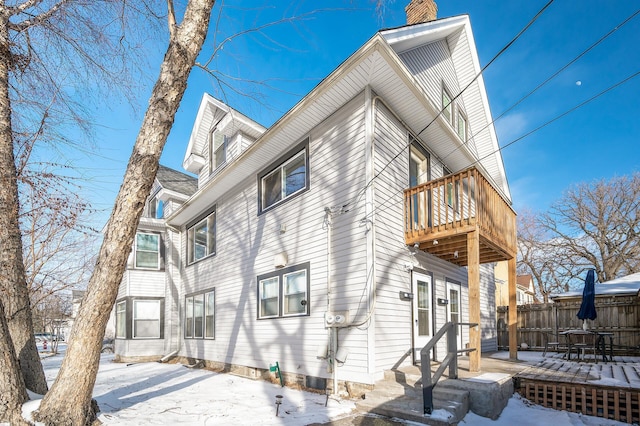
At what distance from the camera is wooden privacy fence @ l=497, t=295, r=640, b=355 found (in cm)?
1013

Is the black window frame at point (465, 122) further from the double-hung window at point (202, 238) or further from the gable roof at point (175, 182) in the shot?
the gable roof at point (175, 182)

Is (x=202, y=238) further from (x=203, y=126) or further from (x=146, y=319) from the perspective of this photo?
(x=203, y=126)

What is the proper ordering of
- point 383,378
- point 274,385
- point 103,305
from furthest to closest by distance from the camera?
point 274,385 → point 383,378 → point 103,305

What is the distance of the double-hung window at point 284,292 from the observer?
7527mm

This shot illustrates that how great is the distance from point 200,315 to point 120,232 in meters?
7.99

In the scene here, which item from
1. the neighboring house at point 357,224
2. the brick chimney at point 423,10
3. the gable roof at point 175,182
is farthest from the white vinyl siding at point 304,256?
the brick chimney at point 423,10

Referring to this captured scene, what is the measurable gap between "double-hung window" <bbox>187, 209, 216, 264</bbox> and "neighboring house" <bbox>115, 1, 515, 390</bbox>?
0.24 ft

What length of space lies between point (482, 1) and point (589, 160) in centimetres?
2140

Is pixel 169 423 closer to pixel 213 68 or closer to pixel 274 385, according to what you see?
Answer: pixel 274 385

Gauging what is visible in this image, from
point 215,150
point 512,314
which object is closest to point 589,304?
point 512,314

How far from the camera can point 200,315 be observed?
11.8m

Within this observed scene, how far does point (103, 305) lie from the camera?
4.29m

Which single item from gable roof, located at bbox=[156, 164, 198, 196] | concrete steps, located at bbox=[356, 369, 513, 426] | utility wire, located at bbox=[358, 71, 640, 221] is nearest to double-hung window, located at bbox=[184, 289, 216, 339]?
gable roof, located at bbox=[156, 164, 198, 196]

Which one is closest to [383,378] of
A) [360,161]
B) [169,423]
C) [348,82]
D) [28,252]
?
[169,423]
